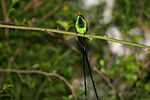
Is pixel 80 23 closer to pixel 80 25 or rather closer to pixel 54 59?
pixel 80 25

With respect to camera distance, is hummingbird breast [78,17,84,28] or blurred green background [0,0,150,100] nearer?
hummingbird breast [78,17,84,28]

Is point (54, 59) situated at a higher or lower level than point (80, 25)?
lower

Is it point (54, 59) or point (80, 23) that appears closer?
point (80, 23)

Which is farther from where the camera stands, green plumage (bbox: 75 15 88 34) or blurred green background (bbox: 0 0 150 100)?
blurred green background (bbox: 0 0 150 100)

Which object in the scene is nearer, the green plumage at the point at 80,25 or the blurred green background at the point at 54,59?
the green plumage at the point at 80,25

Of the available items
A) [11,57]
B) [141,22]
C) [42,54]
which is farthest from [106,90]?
[141,22]

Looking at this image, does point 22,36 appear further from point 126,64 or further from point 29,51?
point 126,64

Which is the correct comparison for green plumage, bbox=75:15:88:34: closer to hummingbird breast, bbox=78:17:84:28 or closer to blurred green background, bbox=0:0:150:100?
hummingbird breast, bbox=78:17:84:28

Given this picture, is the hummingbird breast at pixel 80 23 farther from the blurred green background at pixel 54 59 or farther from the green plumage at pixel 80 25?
the blurred green background at pixel 54 59

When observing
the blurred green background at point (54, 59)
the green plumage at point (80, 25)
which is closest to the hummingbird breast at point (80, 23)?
the green plumage at point (80, 25)

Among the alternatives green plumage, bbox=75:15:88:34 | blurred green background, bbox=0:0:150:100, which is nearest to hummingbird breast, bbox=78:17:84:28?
green plumage, bbox=75:15:88:34

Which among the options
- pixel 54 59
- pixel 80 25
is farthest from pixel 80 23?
pixel 54 59
